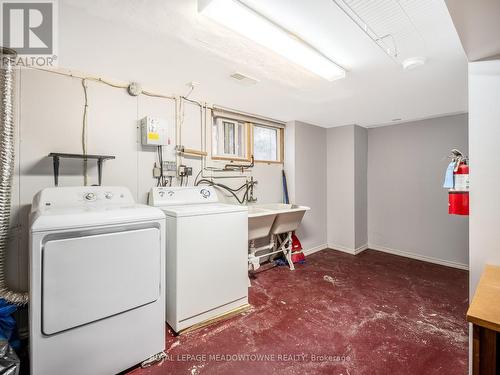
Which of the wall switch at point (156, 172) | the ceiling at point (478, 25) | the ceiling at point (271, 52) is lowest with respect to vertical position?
the wall switch at point (156, 172)

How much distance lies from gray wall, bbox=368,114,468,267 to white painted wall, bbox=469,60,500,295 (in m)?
2.76

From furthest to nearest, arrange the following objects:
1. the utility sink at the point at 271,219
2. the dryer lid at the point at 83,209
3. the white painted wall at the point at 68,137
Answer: the utility sink at the point at 271,219, the white painted wall at the point at 68,137, the dryer lid at the point at 83,209

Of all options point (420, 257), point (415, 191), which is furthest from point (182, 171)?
point (420, 257)

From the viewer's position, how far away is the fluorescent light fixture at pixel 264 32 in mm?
1304

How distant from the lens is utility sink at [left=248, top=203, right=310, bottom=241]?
292cm

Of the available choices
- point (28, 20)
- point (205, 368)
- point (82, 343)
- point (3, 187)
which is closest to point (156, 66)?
point (28, 20)

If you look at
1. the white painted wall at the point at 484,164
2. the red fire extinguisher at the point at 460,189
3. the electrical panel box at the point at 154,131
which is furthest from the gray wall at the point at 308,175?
the white painted wall at the point at 484,164

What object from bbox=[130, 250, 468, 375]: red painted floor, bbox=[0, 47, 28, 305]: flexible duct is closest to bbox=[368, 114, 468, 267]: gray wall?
bbox=[130, 250, 468, 375]: red painted floor

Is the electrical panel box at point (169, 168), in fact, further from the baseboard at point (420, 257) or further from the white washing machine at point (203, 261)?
A: the baseboard at point (420, 257)

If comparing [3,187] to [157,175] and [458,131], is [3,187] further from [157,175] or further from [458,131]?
[458,131]

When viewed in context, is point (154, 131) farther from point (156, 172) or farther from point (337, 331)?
point (337, 331)

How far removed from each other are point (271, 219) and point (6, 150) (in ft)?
8.47

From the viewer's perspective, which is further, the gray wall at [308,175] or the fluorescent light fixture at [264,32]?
the gray wall at [308,175]

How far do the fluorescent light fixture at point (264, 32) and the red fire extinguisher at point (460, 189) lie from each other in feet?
3.85
